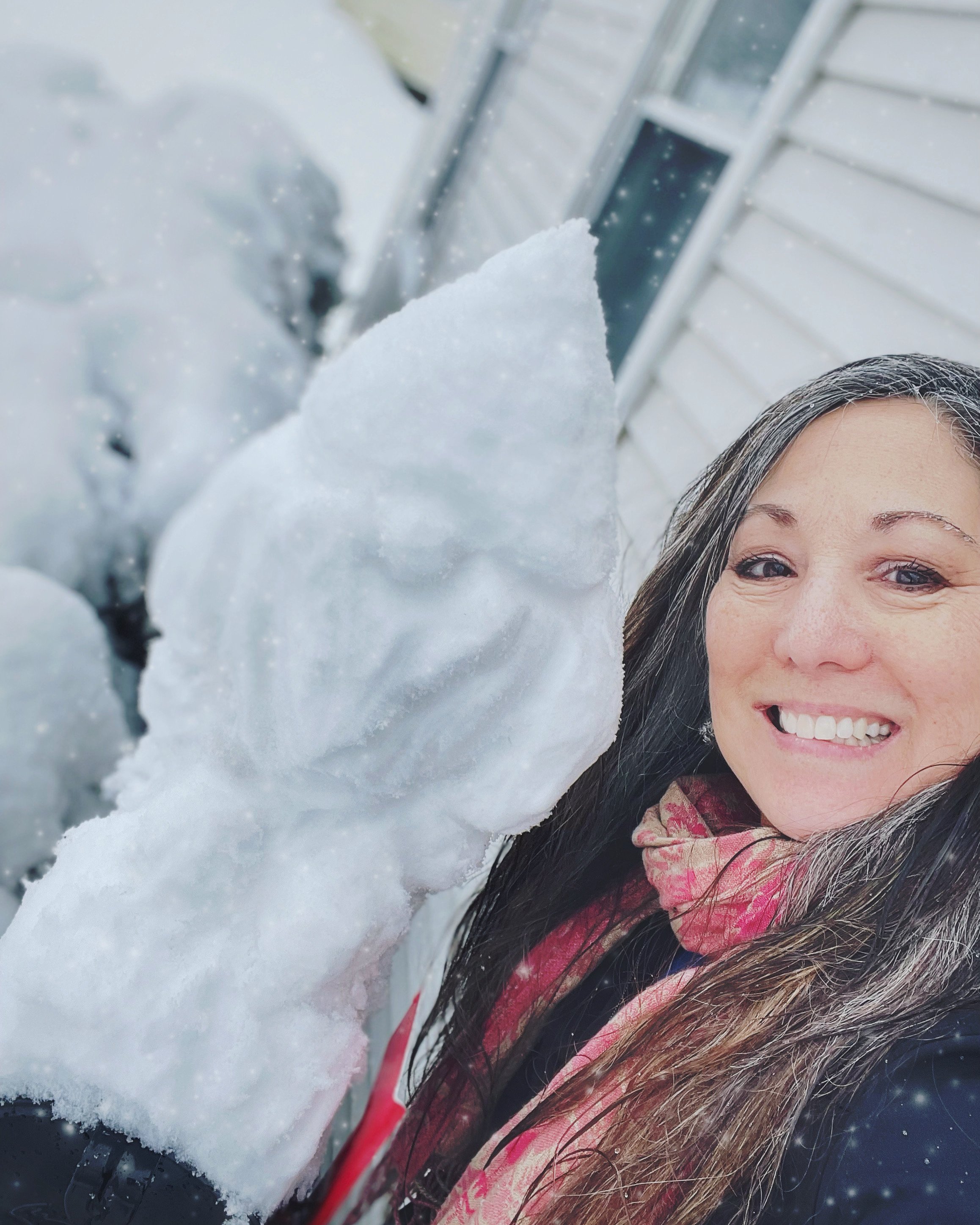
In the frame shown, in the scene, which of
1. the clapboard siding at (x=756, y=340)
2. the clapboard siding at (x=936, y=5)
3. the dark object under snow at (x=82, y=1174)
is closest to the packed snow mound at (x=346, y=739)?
the dark object under snow at (x=82, y=1174)

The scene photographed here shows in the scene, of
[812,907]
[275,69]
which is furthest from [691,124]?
[275,69]

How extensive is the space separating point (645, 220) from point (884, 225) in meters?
1.22

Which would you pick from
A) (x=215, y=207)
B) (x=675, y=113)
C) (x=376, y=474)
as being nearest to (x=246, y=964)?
(x=376, y=474)

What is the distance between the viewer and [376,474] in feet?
2.93

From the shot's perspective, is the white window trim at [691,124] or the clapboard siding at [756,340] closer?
the clapboard siding at [756,340]

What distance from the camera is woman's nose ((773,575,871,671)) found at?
0.95 metres

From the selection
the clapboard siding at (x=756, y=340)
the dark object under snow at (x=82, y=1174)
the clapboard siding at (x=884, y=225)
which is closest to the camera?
the dark object under snow at (x=82, y=1174)

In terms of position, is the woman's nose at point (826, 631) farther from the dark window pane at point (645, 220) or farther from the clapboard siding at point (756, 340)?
the dark window pane at point (645, 220)

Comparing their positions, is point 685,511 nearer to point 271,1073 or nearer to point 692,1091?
point 692,1091

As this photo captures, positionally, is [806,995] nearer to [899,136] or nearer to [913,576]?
[913,576]

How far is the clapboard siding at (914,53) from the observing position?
1413 mm

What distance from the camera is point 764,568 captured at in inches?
43.1

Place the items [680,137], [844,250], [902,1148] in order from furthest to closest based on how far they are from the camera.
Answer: [680,137] < [844,250] < [902,1148]

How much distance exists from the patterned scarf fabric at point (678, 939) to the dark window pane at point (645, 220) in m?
1.65
